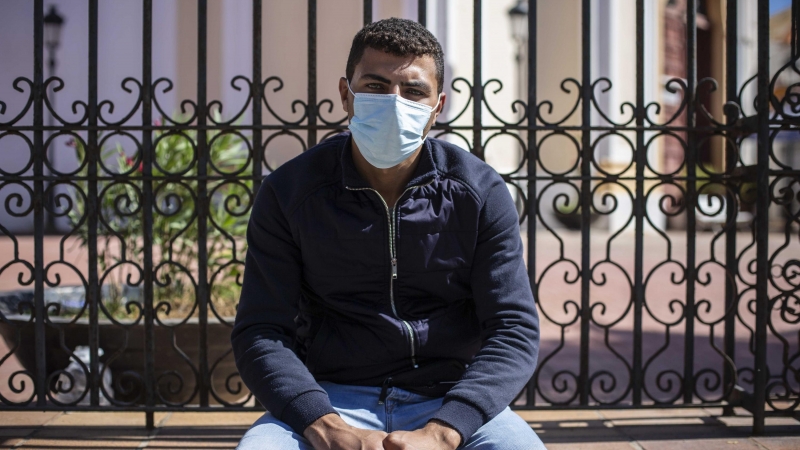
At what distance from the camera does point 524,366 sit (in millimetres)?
1895

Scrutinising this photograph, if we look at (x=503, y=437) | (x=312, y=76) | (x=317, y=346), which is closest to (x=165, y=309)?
(x=312, y=76)

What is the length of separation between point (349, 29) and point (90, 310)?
10.6 m

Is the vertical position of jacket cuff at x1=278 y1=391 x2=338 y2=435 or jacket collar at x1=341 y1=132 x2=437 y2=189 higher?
jacket collar at x1=341 y1=132 x2=437 y2=189

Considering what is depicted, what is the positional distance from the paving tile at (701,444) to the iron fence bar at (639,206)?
9.4 inches

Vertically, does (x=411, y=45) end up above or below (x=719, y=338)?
above

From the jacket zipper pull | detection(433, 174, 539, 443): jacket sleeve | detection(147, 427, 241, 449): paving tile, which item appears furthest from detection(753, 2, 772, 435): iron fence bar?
detection(147, 427, 241, 449): paving tile

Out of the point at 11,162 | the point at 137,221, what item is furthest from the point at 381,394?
the point at 11,162

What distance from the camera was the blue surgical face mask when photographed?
77.5 inches

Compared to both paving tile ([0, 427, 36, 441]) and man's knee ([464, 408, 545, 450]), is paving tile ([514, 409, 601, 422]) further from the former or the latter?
paving tile ([0, 427, 36, 441])

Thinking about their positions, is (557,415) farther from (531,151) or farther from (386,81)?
(386,81)

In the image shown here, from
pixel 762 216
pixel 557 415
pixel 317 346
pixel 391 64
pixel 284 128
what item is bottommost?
pixel 557 415

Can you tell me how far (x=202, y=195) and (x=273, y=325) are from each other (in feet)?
4.00

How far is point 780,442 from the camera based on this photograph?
9.50 feet

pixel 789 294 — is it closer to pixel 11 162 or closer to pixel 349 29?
pixel 349 29
